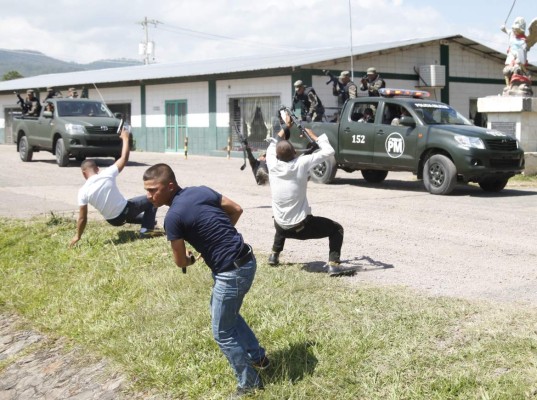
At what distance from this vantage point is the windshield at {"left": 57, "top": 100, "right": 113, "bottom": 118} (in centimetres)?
2198

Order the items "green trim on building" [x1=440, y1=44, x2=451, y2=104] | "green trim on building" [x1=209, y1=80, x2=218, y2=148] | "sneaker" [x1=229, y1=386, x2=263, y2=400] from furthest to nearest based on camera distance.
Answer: "green trim on building" [x1=440, y1=44, x2=451, y2=104] < "green trim on building" [x1=209, y1=80, x2=218, y2=148] < "sneaker" [x1=229, y1=386, x2=263, y2=400]

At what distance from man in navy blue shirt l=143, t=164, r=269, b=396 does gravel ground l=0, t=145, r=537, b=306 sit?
2.37 metres

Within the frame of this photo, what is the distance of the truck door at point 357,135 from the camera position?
15805 millimetres

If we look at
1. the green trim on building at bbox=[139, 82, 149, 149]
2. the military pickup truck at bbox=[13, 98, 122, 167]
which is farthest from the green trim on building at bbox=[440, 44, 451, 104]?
the military pickup truck at bbox=[13, 98, 122, 167]

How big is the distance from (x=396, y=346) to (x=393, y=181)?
12269mm

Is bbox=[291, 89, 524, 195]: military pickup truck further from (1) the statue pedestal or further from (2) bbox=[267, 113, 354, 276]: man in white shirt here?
(2) bbox=[267, 113, 354, 276]: man in white shirt

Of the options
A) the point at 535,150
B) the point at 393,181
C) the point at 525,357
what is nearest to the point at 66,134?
the point at 393,181

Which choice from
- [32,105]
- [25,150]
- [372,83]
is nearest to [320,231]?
[372,83]

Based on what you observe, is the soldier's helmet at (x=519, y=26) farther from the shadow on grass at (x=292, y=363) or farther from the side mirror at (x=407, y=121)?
the shadow on grass at (x=292, y=363)

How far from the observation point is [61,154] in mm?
21312

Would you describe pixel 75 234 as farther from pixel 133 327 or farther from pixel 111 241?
pixel 133 327

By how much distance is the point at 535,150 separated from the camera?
18.6 meters

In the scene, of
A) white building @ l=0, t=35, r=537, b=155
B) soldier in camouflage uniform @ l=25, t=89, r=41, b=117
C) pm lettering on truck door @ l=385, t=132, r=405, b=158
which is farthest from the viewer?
white building @ l=0, t=35, r=537, b=155

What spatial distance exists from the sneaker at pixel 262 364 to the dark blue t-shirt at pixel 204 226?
82 cm
